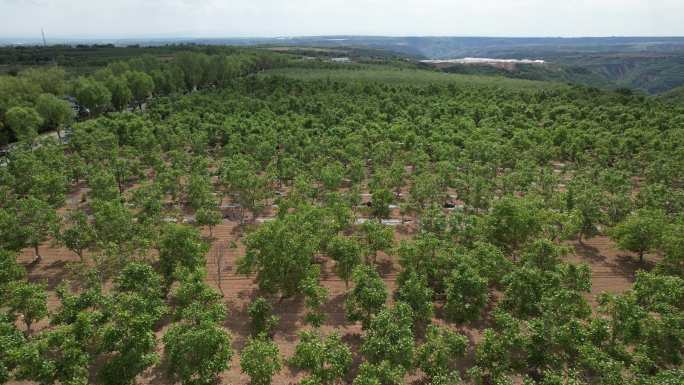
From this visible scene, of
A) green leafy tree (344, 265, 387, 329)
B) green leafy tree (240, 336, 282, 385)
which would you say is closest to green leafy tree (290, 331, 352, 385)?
green leafy tree (240, 336, 282, 385)

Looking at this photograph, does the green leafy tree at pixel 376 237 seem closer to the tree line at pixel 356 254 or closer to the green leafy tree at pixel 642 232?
the tree line at pixel 356 254

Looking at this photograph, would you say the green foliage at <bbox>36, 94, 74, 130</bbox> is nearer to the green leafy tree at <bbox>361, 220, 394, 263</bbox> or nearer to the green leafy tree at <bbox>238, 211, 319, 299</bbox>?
the green leafy tree at <bbox>238, 211, 319, 299</bbox>

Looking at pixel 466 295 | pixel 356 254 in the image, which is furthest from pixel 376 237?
pixel 466 295

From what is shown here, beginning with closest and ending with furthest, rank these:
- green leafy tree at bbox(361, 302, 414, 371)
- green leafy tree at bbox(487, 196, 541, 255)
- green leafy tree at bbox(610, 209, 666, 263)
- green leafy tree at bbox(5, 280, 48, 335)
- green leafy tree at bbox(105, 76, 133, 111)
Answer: green leafy tree at bbox(361, 302, 414, 371) < green leafy tree at bbox(5, 280, 48, 335) < green leafy tree at bbox(487, 196, 541, 255) < green leafy tree at bbox(610, 209, 666, 263) < green leafy tree at bbox(105, 76, 133, 111)

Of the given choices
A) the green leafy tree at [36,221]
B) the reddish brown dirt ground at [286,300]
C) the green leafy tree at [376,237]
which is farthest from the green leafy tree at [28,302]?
the green leafy tree at [376,237]

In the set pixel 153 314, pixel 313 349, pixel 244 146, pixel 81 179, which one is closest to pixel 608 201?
pixel 313 349

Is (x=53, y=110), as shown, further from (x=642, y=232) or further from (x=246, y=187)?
(x=642, y=232)
